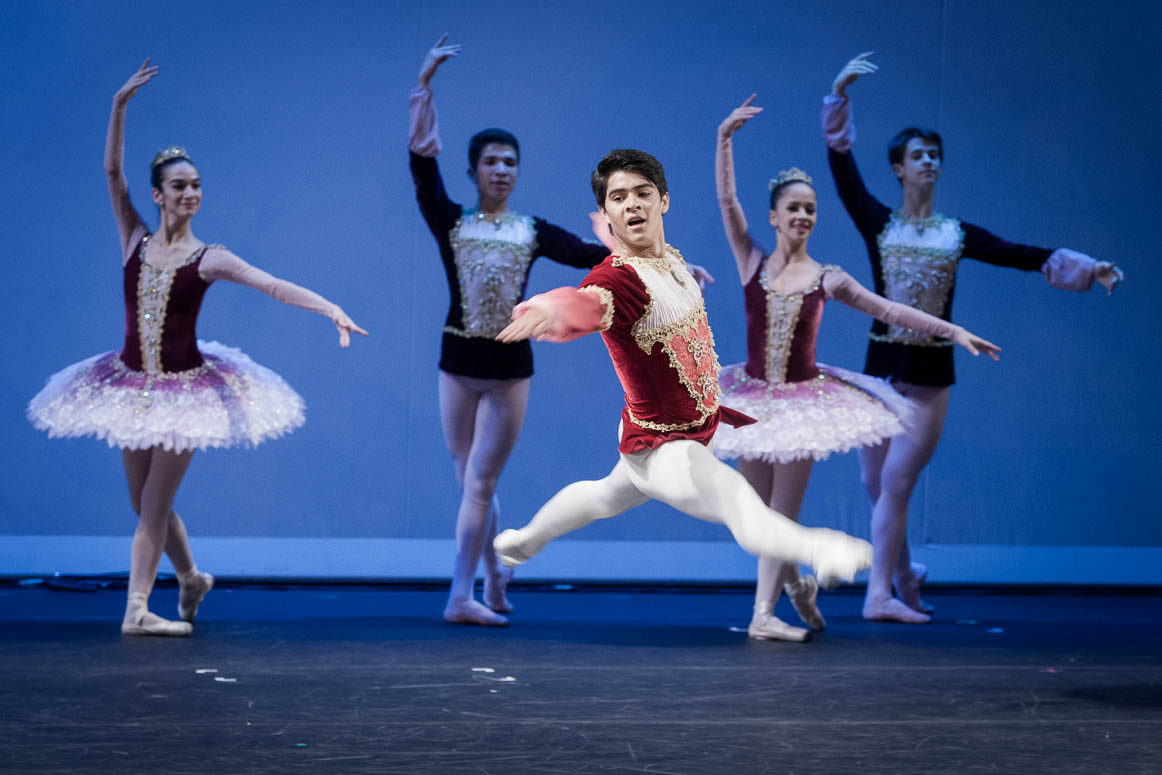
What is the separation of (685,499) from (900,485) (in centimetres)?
267

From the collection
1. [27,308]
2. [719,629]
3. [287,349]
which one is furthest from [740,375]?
[27,308]

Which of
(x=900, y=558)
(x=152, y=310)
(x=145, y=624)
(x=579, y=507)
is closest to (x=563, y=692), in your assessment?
(x=579, y=507)

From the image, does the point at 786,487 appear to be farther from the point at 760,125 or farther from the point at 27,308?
the point at 27,308

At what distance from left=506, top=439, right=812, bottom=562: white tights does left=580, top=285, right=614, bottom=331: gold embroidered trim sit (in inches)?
11.9

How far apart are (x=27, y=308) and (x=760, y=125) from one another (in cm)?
354

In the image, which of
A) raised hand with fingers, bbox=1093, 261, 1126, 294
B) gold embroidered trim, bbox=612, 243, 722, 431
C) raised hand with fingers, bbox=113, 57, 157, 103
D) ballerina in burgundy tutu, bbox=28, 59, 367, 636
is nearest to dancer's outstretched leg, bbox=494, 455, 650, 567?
gold embroidered trim, bbox=612, 243, 722, 431

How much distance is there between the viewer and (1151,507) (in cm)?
679

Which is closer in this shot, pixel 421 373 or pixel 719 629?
pixel 719 629

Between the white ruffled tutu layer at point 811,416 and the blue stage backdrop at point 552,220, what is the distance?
5.67 feet

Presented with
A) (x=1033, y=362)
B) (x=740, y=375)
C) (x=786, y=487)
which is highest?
(x=1033, y=362)

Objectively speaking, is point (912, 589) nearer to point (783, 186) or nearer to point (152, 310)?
point (783, 186)

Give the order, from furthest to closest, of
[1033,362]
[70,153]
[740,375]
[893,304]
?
1. [1033,362]
2. [70,153]
3. [740,375]
4. [893,304]

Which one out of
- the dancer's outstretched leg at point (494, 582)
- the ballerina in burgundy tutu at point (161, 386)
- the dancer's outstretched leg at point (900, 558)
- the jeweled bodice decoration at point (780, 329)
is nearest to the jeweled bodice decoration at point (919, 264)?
the dancer's outstretched leg at point (900, 558)

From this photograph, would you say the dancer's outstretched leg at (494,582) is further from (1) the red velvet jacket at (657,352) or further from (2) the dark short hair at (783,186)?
(1) the red velvet jacket at (657,352)
